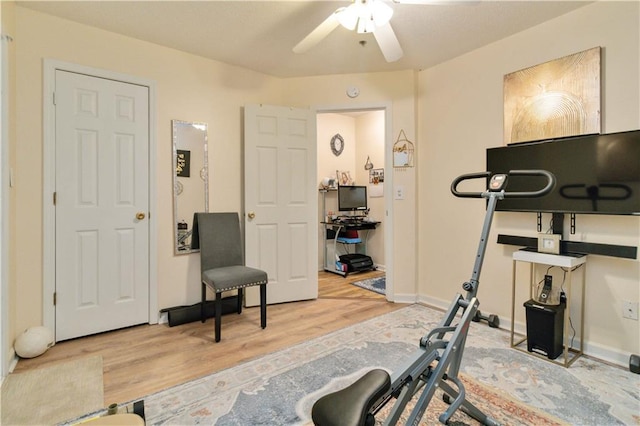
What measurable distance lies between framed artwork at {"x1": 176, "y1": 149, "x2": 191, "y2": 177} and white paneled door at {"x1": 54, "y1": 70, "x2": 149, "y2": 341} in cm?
27

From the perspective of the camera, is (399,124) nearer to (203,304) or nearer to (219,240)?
(219,240)

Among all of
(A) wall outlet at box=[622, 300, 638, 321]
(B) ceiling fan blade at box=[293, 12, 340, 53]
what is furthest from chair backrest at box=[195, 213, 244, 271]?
(A) wall outlet at box=[622, 300, 638, 321]

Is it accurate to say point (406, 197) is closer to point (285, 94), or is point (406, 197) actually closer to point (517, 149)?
point (517, 149)

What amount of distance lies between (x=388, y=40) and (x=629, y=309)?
2497 mm

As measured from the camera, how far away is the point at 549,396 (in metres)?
1.86

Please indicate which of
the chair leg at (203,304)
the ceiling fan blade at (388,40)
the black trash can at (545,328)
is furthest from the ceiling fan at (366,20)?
the chair leg at (203,304)

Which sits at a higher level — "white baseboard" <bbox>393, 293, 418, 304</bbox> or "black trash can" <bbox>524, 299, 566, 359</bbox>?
"black trash can" <bbox>524, 299, 566, 359</bbox>

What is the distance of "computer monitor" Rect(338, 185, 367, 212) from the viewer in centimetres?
527

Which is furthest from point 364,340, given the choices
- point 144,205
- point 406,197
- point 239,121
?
point 239,121

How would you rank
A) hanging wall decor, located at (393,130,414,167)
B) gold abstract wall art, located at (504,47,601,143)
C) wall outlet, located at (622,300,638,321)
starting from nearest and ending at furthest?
wall outlet, located at (622,300,638,321)
gold abstract wall art, located at (504,47,601,143)
hanging wall decor, located at (393,130,414,167)

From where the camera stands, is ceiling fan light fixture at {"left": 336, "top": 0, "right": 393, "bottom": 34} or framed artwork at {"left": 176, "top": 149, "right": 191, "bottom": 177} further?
framed artwork at {"left": 176, "top": 149, "right": 191, "bottom": 177}

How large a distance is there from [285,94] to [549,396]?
3.62 m

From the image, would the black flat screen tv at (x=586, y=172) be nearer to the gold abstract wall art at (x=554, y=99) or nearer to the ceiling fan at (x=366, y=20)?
the gold abstract wall art at (x=554, y=99)

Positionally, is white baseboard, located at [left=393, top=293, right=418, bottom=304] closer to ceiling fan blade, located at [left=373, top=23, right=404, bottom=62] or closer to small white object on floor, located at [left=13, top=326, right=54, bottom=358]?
ceiling fan blade, located at [left=373, top=23, right=404, bottom=62]
